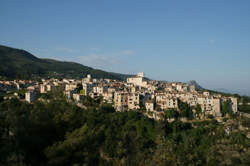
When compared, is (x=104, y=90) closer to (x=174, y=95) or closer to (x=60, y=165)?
(x=174, y=95)

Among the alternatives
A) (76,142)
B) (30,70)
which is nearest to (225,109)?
(76,142)

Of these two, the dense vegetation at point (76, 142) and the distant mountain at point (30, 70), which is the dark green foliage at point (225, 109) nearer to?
the dense vegetation at point (76, 142)

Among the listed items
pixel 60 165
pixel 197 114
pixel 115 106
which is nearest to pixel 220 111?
pixel 197 114

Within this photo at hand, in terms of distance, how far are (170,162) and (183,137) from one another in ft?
41.9

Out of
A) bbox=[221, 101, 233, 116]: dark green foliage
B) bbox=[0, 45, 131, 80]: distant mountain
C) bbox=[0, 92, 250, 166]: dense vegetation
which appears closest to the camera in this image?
bbox=[0, 92, 250, 166]: dense vegetation

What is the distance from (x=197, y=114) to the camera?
33750mm

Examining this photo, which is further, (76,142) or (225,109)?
(225,109)

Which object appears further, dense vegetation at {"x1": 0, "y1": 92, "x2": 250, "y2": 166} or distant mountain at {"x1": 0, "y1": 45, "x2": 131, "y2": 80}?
distant mountain at {"x1": 0, "y1": 45, "x2": 131, "y2": 80}

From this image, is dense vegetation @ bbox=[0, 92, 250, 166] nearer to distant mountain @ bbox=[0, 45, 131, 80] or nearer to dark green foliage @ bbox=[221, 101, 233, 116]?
dark green foliage @ bbox=[221, 101, 233, 116]

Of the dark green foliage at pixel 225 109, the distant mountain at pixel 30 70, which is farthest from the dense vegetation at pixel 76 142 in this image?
the distant mountain at pixel 30 70

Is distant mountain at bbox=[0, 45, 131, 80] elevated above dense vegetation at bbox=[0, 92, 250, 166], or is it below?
above

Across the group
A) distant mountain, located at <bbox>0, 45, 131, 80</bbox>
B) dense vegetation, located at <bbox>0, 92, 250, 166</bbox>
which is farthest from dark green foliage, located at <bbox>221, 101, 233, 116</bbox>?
distant mountain, located at <bbox>0, 45, 131, 80</bbox>

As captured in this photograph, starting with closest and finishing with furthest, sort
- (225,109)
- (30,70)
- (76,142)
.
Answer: (76,142)
(225,109)
(30,70)

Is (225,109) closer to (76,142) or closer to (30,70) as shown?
(76,142)
